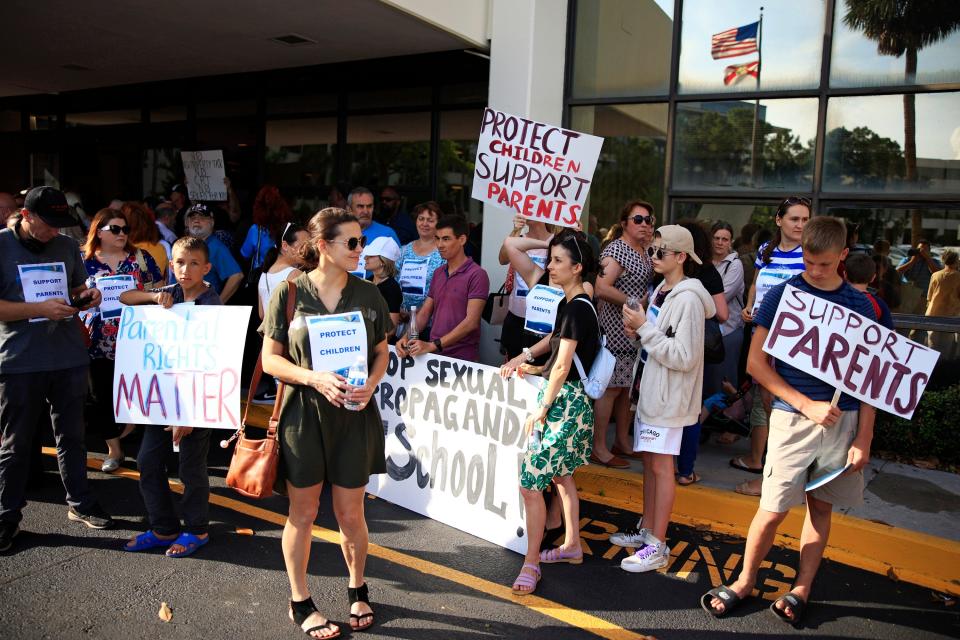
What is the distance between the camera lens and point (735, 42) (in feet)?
25.1

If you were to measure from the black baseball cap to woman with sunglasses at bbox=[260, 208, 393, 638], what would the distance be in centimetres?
187

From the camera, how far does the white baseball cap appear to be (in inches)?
234

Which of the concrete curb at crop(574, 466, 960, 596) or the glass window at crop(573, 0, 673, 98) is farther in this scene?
the glass window at crop(573, 0, 673, 98)

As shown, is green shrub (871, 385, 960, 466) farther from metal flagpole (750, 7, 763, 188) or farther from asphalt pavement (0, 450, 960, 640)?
metal flagpole (750, 7, 763, 188)

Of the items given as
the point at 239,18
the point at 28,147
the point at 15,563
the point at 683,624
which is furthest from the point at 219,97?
the point at 683,624

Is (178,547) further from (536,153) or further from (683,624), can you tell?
(536,153)

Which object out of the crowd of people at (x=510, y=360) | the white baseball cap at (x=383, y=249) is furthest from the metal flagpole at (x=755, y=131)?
the white baseball cap at (x=383, y=249)

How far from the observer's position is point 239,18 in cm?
792

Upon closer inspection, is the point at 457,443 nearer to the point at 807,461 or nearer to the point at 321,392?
the point at 321,392

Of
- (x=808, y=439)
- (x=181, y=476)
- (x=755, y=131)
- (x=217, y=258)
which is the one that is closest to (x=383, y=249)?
(x=217, y=258)

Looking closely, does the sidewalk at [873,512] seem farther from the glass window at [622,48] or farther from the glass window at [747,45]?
the glass window at [622,48]

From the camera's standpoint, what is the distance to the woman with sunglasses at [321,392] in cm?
349

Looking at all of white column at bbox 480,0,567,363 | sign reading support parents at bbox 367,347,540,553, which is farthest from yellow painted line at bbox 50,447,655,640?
white column at bbox 480,0,567,363

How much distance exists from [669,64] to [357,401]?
20.0 feet
